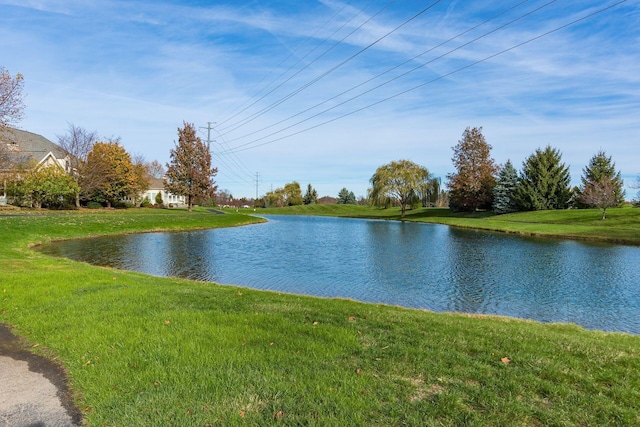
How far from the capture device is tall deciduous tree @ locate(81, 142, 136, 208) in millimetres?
45656

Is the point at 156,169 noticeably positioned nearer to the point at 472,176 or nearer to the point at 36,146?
the point at 36,146

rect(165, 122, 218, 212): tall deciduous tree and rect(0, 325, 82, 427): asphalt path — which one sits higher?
rect(165, 122, 218, 212): tall deciduous tree

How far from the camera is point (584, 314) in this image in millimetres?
9633

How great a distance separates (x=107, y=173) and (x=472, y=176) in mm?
54159

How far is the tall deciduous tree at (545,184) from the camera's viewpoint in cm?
5006

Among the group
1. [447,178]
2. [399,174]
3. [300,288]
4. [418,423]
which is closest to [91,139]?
[399,174]

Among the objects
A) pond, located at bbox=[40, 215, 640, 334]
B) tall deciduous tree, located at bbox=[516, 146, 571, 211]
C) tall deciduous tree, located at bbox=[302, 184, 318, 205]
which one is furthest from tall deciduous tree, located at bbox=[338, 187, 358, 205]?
pond, located at bbox=[40, 215, 640, 334]

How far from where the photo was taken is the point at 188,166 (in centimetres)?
5606

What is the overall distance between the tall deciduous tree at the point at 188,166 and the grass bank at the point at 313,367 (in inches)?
2021

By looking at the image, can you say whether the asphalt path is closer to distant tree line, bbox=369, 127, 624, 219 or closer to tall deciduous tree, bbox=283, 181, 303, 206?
distant tree line, bbox=369, 127, 624, 219

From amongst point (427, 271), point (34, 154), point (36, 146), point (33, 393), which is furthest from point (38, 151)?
point (33, 393)

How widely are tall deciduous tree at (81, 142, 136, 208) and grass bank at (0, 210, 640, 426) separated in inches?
1789

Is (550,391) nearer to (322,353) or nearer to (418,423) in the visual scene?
(418,423)

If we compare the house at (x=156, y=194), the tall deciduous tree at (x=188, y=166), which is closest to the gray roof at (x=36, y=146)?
the tall deciduous tree at (x=188, y=166)
